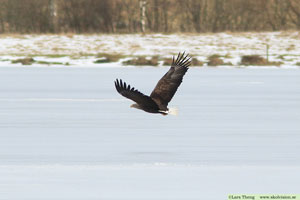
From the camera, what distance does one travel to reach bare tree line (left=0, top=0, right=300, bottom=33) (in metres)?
27.2

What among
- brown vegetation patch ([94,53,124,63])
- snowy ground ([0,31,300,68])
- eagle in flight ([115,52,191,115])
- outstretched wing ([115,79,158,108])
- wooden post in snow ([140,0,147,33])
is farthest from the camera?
wooden post in snow ([140,0,147,33])

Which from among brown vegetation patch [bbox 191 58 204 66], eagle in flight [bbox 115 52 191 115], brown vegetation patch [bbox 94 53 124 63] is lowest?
brown vegetation patch [bbox 94 53 124 63]

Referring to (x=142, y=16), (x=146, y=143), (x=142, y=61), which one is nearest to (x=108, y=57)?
(x=142, y=61)

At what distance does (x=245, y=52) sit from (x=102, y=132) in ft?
45.7

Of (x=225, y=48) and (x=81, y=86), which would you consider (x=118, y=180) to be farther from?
(x=225, y=48)

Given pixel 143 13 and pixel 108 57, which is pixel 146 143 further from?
pixel 143 13

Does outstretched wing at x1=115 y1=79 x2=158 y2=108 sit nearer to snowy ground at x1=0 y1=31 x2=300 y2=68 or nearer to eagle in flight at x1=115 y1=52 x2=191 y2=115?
eagle in flight at x1=115 y1=52 x2=191 y2=115

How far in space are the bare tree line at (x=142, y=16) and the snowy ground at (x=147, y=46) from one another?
2603 millimetres

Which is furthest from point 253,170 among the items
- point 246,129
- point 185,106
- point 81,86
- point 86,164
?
point 81,86

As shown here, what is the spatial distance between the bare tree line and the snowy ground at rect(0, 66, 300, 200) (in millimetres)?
14197

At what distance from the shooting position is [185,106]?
10203 mm

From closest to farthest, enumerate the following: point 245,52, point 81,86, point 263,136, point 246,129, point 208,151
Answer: point 208,151, point 263,136, point 246,129, point 81,86, point 245,52

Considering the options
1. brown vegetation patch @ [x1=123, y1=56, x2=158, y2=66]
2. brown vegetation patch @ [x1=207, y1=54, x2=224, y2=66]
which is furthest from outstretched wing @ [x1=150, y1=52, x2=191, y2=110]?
brown vegetation patch @ [x1=123, y1=56, x2=158, y2=66]

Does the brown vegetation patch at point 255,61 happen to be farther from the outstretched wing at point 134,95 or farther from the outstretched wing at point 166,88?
the outstretched wing at point 134,95
